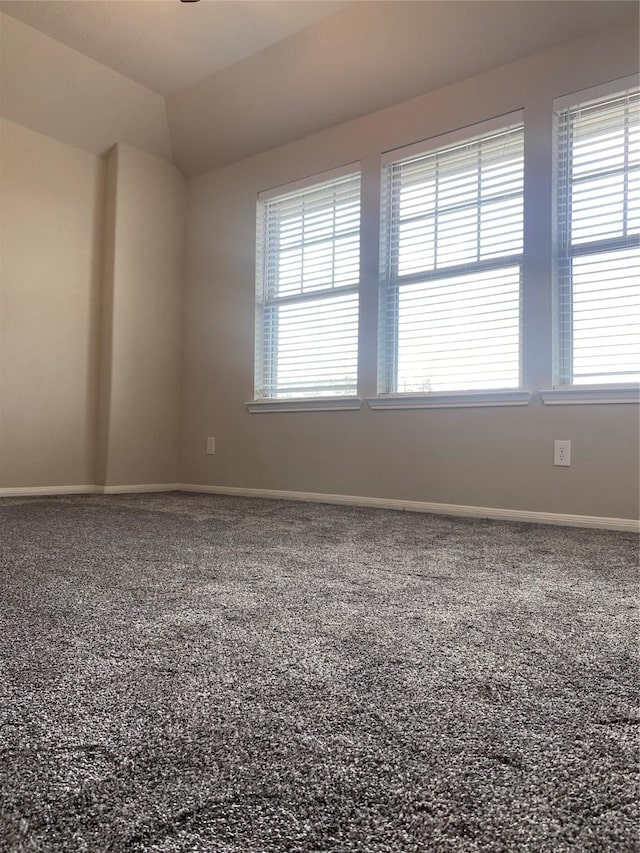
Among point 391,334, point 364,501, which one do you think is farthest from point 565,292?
point 364,501

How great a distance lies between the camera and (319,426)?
3.42m

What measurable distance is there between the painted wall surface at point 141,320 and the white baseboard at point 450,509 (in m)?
0.59

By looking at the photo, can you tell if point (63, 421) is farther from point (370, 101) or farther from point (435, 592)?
point (435, 592)

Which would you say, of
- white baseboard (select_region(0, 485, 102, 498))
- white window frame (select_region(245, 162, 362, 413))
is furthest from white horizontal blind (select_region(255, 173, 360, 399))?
white baseboard (select_region(0, 485, 102, 498))

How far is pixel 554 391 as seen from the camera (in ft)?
8.64

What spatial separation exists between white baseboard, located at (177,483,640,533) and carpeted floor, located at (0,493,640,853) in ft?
3.69

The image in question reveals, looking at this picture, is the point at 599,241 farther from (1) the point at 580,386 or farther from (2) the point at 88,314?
(2) the point at 88,314

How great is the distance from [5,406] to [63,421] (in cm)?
37

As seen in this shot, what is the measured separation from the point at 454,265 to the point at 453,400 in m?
0.73

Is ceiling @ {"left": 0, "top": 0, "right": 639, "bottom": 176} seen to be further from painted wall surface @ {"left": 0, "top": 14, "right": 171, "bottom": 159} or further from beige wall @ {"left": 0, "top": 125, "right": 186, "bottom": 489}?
beige wall @ {"left": 0, "top": 125, "right": 186, "bottom": 489}

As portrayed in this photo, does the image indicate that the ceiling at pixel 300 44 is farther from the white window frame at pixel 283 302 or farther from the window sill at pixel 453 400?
the window sill at pixel 453 400

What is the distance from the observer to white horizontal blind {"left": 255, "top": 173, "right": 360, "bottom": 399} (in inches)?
133

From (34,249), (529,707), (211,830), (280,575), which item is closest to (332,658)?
(529,707)

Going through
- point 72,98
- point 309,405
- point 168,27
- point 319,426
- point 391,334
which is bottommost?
point 319,426
